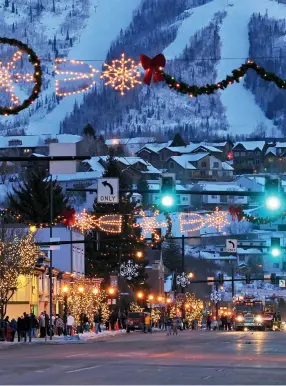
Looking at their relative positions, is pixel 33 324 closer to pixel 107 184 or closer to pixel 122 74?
pixel 107 184

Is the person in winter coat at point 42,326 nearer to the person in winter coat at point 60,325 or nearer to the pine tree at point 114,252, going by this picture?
the person in winter coat at point 60,325

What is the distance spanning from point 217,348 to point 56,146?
1398cm

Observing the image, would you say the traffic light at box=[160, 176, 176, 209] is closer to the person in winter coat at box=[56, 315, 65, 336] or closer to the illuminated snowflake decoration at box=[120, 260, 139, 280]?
the person in winter coat at box=[56, 315, 65, 336]

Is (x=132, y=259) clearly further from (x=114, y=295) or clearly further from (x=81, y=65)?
(x=81, y=65)

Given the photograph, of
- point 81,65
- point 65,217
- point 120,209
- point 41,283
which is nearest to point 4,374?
point 81,65

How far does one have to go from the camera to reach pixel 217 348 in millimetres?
50906

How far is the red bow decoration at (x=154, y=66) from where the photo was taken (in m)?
28.2

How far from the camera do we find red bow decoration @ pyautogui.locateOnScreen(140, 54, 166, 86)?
28188mm

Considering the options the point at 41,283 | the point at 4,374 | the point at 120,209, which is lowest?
the point at 4,374

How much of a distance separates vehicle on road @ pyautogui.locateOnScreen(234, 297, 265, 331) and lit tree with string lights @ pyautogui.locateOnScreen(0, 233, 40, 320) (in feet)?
131

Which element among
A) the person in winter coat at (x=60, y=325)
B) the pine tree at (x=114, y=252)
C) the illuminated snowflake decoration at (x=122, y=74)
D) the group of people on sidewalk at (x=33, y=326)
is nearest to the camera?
the illuminated snowflake decoration at (x=122, y=74)

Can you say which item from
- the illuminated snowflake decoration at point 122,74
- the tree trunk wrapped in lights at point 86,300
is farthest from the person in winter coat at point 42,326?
the illuminated snowflake decoration at point 122,74

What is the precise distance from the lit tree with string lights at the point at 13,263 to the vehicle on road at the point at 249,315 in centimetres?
3980

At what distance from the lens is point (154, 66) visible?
28.4m
